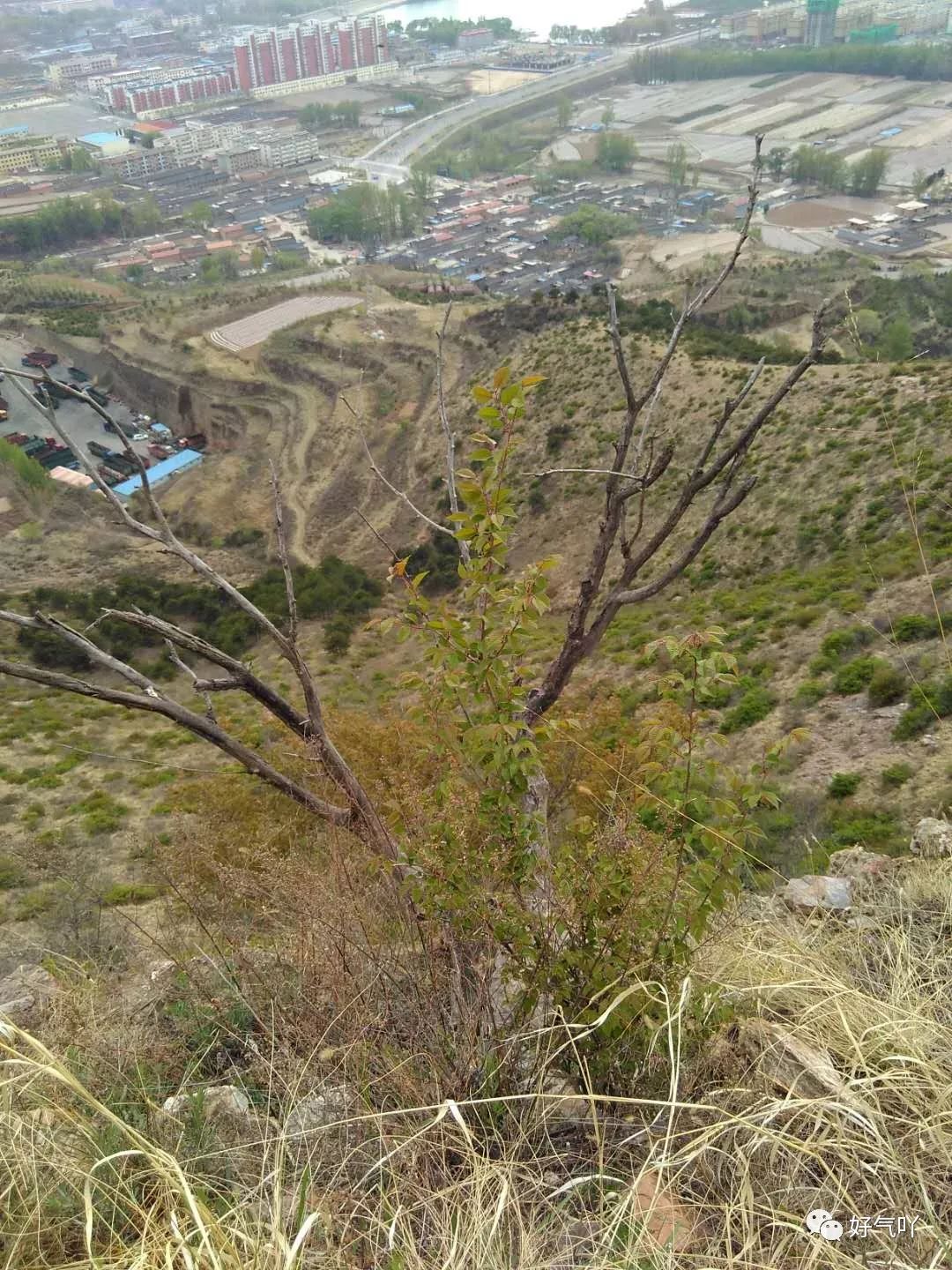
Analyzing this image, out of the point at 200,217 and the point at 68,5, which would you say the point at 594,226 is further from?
the point at 68,5

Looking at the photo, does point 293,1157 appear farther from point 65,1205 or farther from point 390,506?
point 390,506

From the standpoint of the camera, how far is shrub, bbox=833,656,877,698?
28.9 feet

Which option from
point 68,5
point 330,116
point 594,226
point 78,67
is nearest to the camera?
point 594,226

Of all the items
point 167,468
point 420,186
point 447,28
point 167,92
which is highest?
point 447,28

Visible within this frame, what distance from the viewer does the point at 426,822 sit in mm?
2627

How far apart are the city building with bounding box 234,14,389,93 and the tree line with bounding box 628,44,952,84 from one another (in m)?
30.9

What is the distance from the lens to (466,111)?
8131 cm

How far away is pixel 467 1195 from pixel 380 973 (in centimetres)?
64

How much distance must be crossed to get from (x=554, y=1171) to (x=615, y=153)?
74.7 meters

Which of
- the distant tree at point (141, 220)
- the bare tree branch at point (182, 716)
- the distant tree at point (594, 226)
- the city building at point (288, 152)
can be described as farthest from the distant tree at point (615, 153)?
the bare tree branch at point (182, 716)

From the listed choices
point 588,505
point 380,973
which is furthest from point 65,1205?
point 588,505

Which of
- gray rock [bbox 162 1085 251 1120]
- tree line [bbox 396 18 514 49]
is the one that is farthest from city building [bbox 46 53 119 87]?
gray rock [bbox 162 1085 251 1120]

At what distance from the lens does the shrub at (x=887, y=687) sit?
27.0 feet

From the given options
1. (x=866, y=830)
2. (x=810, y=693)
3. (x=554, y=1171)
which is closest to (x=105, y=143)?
(x=810, y=693)
